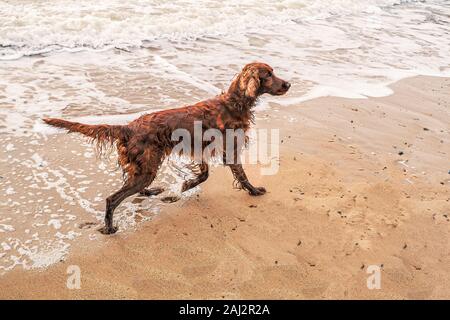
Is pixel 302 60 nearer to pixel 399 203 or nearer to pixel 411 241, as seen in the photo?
pixel 399 203

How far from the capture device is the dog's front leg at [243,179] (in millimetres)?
4292

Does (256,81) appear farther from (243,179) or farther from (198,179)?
(198,179)

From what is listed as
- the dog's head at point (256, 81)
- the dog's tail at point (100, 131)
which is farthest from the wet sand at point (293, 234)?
the dog's head at point (256, 81)

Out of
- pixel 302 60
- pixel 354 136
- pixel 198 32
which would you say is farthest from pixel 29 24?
pixel 354 136

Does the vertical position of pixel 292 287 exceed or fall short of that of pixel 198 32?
it falls short

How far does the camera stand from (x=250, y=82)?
13.6 ft

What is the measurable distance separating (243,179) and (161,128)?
40.8 inches

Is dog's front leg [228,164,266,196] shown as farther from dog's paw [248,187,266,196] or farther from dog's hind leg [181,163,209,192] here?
dog's hind leg [181,163,209,192]

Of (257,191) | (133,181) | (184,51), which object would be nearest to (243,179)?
(257,191)

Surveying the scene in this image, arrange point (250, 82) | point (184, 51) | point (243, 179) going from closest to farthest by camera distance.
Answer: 1. point (250, 82)
2. point (243, 179)
3. point (184, 51)

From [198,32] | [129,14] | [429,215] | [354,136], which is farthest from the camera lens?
[129,14]

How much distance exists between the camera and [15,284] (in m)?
3.12

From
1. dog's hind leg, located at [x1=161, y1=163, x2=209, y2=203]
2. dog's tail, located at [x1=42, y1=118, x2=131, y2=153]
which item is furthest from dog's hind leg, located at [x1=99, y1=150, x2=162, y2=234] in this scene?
dog's hind leg, located at [x1=161, y1=163, x2=209, y2=203]

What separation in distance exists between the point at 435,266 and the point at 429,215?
0.75 metres
